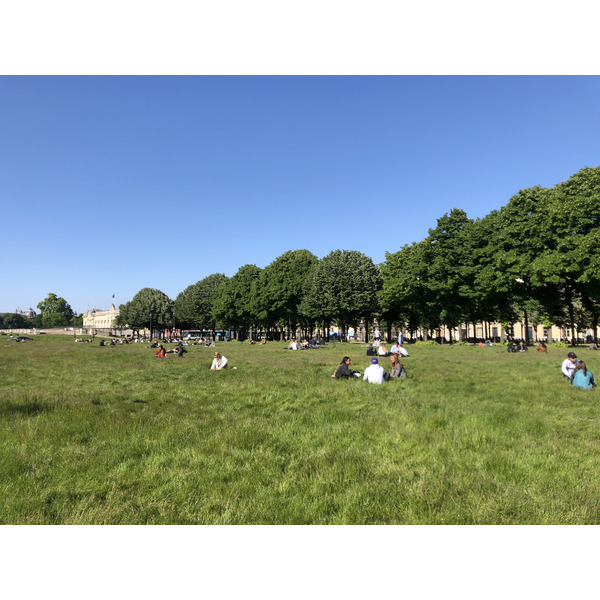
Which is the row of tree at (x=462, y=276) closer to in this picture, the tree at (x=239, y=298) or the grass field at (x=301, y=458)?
the tree at (x=239, y=298)

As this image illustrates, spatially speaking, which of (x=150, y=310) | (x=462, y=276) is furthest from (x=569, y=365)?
(x=150, y=310)

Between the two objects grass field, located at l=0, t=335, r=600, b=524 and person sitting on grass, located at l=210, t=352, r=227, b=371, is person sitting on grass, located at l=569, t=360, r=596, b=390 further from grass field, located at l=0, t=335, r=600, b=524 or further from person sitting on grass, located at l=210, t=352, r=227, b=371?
person sitting on grass, located at l=210, t=352, r=227, b=371

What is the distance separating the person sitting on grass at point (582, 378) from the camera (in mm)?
14523

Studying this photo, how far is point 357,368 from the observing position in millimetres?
23234

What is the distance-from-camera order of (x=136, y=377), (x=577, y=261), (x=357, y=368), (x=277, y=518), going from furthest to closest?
(x=577, y=261), (x=357, y=368), (x=136, y=377), (x=277, y=518)

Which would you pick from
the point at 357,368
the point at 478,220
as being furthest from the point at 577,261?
the point at 357,368

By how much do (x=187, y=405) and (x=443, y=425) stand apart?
720cm

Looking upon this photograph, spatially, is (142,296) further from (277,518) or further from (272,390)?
(277,518)

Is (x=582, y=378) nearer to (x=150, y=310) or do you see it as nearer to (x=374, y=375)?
(x=374, y=375)

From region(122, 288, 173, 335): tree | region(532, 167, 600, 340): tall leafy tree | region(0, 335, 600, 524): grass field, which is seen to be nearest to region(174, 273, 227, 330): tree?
region(122, 288, 173, 335): tree

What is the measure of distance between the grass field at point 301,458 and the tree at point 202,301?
91.2 meters

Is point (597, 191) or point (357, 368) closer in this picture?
point (357, 368)

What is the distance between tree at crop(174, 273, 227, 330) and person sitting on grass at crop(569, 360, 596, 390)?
9078cm

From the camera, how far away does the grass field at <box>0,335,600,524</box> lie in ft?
16.0
